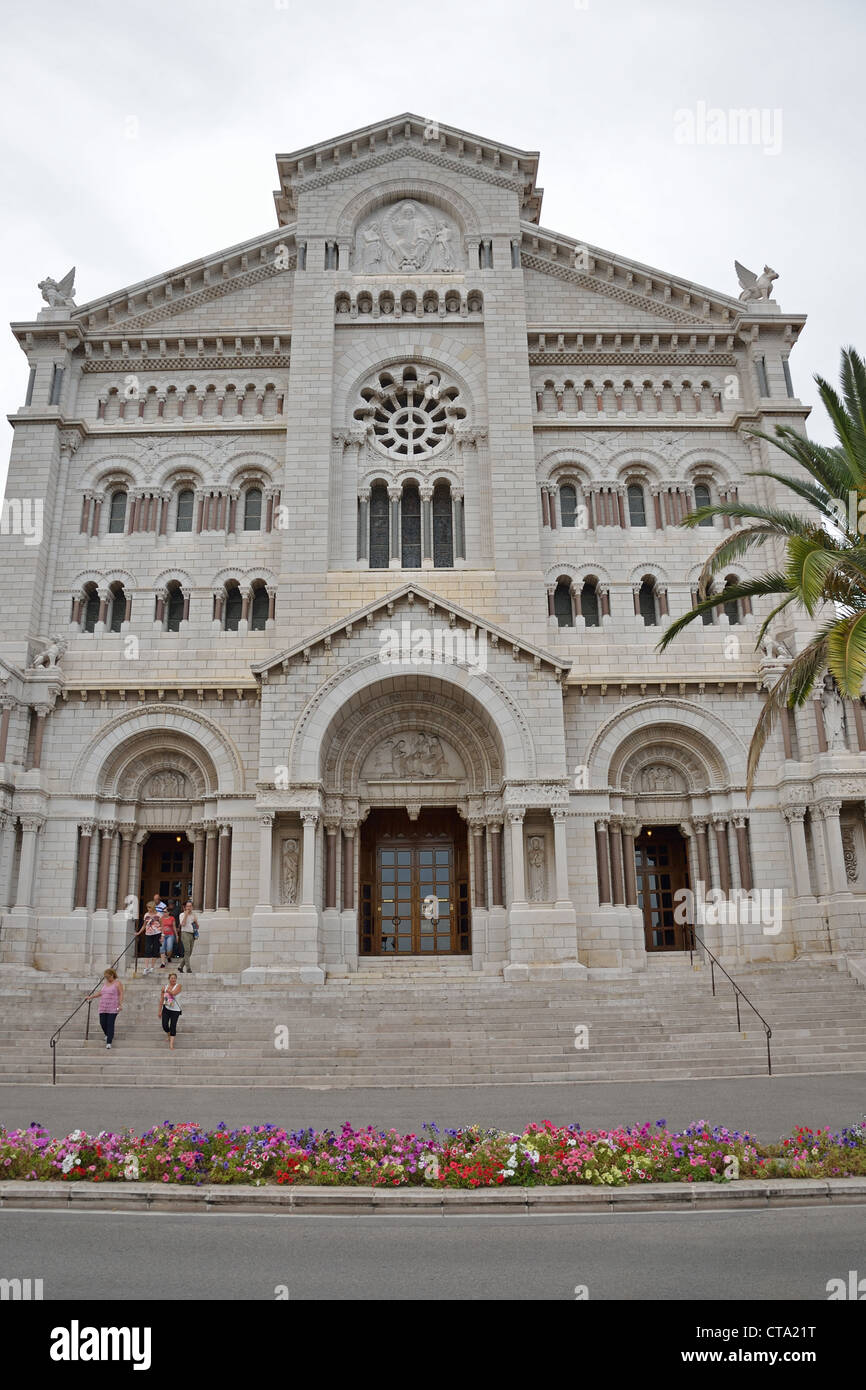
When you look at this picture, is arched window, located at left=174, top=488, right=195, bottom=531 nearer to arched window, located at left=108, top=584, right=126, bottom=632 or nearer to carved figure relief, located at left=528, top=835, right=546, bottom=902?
arched window, located at left=108, top=584, right=126, bottom=632

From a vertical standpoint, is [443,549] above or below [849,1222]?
above

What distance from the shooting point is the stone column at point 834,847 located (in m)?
27.8

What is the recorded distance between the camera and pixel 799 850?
28938mm

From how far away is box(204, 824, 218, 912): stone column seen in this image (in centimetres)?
2934

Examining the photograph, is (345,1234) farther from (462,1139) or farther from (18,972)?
(18,972)

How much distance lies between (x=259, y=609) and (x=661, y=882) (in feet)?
49.0

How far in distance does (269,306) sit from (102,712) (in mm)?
15123

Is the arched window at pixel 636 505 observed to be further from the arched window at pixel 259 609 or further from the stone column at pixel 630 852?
the arched window at pixel 259 609

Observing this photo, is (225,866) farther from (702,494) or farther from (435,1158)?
(435,1158)

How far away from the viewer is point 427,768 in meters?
30.8

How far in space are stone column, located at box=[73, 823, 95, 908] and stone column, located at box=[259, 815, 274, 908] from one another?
5.54 m

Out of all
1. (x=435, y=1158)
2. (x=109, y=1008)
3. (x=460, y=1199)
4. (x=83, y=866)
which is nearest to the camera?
(x=460, y=1199)

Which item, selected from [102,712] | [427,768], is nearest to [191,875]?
[102,712]

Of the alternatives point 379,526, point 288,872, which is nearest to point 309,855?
point 288,872
